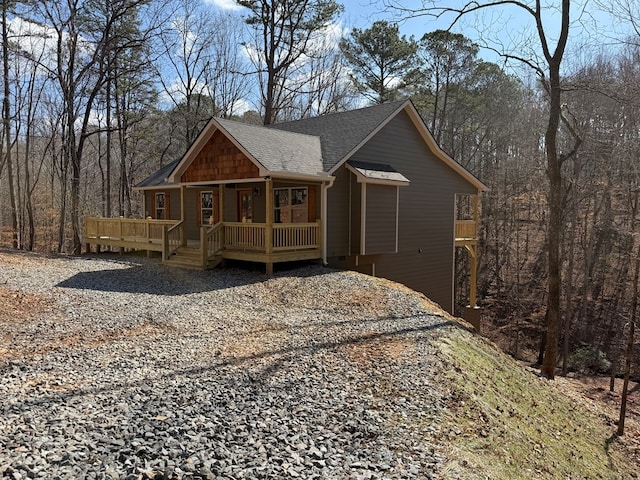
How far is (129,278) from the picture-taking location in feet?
40.2

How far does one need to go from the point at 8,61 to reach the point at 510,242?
28.1 meters

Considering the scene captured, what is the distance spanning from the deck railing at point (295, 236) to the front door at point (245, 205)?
3.52 meters

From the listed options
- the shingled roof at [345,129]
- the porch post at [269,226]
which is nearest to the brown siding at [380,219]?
the shingled roof at [345,129]

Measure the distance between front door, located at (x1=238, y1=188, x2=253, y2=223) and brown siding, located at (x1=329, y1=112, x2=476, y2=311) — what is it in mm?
3848

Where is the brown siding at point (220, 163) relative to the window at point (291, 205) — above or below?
above

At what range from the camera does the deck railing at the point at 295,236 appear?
12.8m

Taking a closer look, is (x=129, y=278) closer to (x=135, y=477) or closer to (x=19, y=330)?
(x=19, y=330)

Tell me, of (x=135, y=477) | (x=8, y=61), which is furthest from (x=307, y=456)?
(x=8, y=61)

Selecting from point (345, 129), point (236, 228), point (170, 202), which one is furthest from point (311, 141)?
point (170, 202)

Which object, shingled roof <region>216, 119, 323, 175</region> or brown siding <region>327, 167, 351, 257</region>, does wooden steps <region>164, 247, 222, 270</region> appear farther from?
brown siding <region>327, 167, 351, 257</region>

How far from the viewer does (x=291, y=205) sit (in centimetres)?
1475

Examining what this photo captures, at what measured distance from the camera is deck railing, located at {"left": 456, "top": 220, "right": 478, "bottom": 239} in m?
18.6

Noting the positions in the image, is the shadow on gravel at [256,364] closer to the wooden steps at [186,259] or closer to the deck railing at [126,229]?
the wooden steps at [186,259]

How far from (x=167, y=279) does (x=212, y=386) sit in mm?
7630
